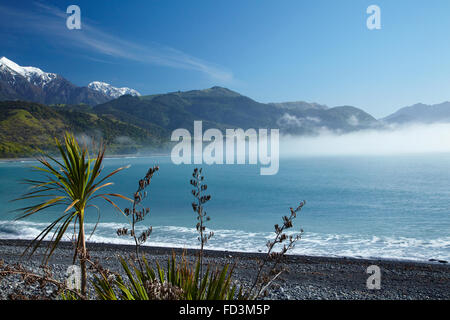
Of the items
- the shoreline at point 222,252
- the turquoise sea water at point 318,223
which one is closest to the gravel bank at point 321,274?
the shoreline at point 222,252

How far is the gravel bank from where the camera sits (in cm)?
884

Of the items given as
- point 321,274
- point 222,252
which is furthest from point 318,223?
point 321,274

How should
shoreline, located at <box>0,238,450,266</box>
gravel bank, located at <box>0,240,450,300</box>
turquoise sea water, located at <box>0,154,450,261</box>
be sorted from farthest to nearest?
1. turquoise sea water, located at <box>0,154,450,261</box>
2. shoreline, located at <box>0,238,450,266</box>
3. gravel bank, located at <box>0,240,450,300</box>

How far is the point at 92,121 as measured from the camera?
6442 inches

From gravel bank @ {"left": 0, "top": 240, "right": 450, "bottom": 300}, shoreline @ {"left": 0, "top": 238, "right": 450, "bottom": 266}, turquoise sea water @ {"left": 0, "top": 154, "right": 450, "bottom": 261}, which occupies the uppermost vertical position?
gravel bank @ {"left": 0, "top": 240, "right": 450, "bottom": 300}

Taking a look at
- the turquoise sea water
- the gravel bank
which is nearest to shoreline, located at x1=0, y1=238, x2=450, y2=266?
the gravel bank

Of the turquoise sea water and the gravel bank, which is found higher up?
the gravel bank

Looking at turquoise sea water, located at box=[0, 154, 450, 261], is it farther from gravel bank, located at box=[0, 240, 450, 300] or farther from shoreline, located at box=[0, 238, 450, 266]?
gravel bank, located at box=[0, 240, 450, 300]

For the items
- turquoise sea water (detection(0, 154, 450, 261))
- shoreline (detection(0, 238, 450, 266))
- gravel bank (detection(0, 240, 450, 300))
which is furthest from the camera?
turquoise sea water (detection(0, 154, 450, 261))

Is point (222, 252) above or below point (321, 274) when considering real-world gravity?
below

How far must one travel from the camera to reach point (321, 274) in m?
11.4

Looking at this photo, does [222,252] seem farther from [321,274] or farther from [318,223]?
[318,223]

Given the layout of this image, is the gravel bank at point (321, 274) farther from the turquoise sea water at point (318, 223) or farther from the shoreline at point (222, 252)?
the turquoise sea water at point (318, 223)
